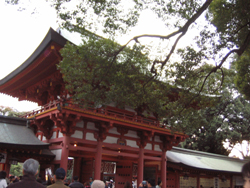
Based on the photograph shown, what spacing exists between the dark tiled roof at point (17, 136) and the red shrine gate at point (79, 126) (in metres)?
0.68

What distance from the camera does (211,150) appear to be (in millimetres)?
29516

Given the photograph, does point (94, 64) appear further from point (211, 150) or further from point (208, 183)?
point (211, 150)

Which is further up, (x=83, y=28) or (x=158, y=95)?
(x=83, y=28)

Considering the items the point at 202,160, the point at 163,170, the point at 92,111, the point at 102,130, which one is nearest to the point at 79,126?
the point at 92,111

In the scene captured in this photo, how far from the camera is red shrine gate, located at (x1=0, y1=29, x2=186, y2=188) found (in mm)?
12727

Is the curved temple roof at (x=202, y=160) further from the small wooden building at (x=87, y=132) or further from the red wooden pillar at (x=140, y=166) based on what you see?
the red wooden pillar at (x=140, y=166)

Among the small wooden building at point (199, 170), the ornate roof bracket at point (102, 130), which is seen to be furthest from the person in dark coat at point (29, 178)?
the small wooden building at point (199, 170)

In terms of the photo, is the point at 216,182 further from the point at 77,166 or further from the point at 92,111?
the point at 92,111

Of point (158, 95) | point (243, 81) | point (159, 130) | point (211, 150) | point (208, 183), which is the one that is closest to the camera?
point (158, 95)

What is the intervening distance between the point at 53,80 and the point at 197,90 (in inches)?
321

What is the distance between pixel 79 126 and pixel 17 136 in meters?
3.38

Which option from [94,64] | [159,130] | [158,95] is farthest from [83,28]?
[159,130]

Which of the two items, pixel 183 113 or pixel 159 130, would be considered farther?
pixel 159 130

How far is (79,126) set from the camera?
13.8m
